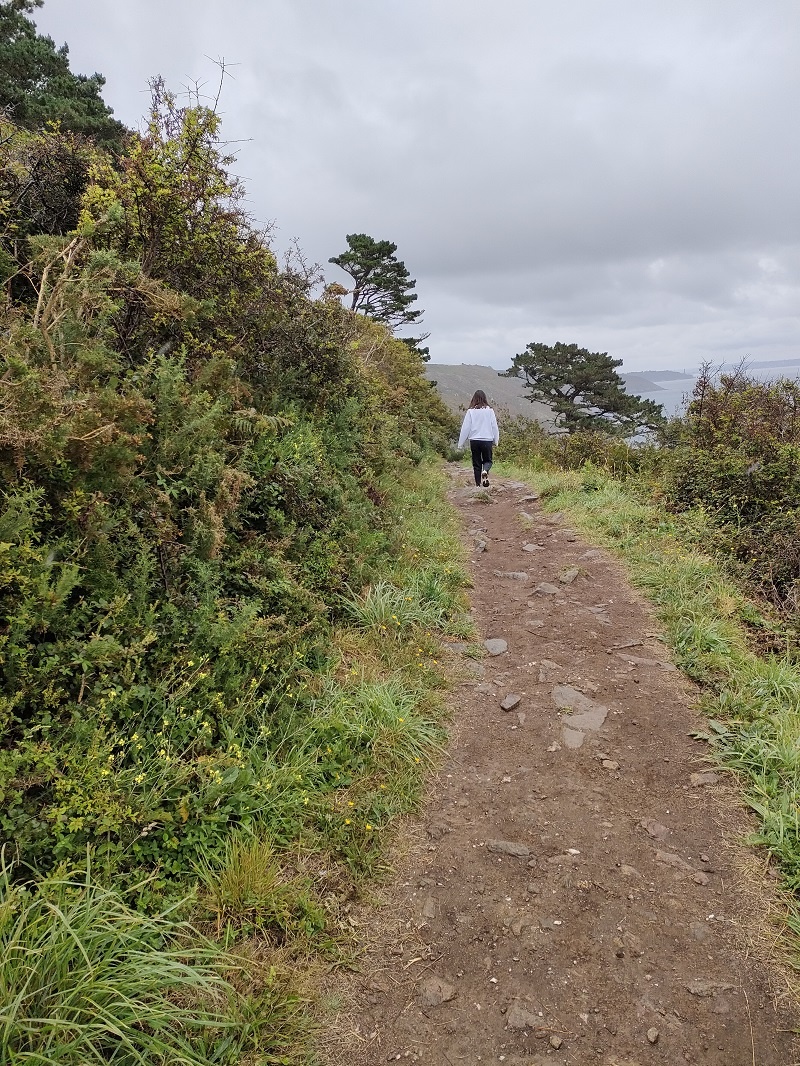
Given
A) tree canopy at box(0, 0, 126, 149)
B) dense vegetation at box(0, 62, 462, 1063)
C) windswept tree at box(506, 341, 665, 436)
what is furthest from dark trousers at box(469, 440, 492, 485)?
windswept tree at box(506, 341, 665, 436)

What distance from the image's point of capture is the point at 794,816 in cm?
306

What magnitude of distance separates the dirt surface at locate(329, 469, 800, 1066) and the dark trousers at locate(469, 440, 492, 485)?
7892mm

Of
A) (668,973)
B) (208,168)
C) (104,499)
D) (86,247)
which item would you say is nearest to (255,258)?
(208,168)

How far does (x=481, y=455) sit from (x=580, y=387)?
2331 cm

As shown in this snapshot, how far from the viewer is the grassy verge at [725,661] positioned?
3.25m

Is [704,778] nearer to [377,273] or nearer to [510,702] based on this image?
[510,702]

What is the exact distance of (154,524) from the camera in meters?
3.45

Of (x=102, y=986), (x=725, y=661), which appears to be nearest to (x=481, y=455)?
(x=725, y=661)

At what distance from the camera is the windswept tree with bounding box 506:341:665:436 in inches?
1256

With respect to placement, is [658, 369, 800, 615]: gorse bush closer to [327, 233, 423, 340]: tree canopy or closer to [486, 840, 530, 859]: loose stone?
[486, 840, 530, 859]: loose stone

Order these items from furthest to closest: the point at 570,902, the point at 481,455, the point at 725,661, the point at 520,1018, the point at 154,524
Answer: the point at 481,455
the point at 725,661
the point at 154,524
the point at 570,902
the point at 520,1018

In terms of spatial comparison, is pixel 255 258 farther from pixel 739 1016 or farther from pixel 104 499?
pixel 739 1016

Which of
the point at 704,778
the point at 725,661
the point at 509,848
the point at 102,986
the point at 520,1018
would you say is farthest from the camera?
the point at 725,661

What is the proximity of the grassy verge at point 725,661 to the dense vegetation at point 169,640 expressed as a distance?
2.08m
